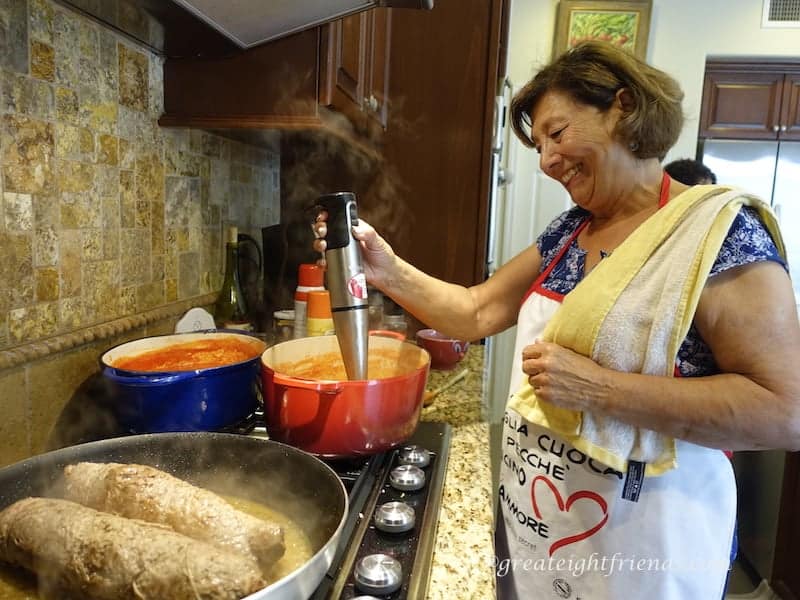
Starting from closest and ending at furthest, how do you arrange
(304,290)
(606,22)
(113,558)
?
1. (113,558)
2. (304,290)
3. (606,22)

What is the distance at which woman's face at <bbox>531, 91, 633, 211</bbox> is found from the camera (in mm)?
948

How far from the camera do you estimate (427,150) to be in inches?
68.9

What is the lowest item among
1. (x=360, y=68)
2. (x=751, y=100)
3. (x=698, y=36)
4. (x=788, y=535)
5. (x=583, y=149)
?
(x=788, y=535)

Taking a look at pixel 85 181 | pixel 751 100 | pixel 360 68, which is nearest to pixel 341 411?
pixel 85 181

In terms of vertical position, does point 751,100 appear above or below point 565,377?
above

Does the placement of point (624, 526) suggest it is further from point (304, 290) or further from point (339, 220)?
point (304, 290)

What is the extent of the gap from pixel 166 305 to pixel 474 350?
3.18 feet

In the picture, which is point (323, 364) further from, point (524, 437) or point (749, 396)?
point (749, 396)

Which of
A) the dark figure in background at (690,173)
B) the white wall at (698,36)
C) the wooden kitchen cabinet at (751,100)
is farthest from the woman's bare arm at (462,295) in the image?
the wooden kitchen cabinet at (751,100)

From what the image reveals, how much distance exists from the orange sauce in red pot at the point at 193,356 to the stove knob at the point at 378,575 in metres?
0.46

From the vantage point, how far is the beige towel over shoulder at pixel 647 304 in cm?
80

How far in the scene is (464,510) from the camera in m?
0.81

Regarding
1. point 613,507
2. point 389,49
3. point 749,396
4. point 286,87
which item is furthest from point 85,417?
point 389,49

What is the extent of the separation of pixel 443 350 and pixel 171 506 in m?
1.04
